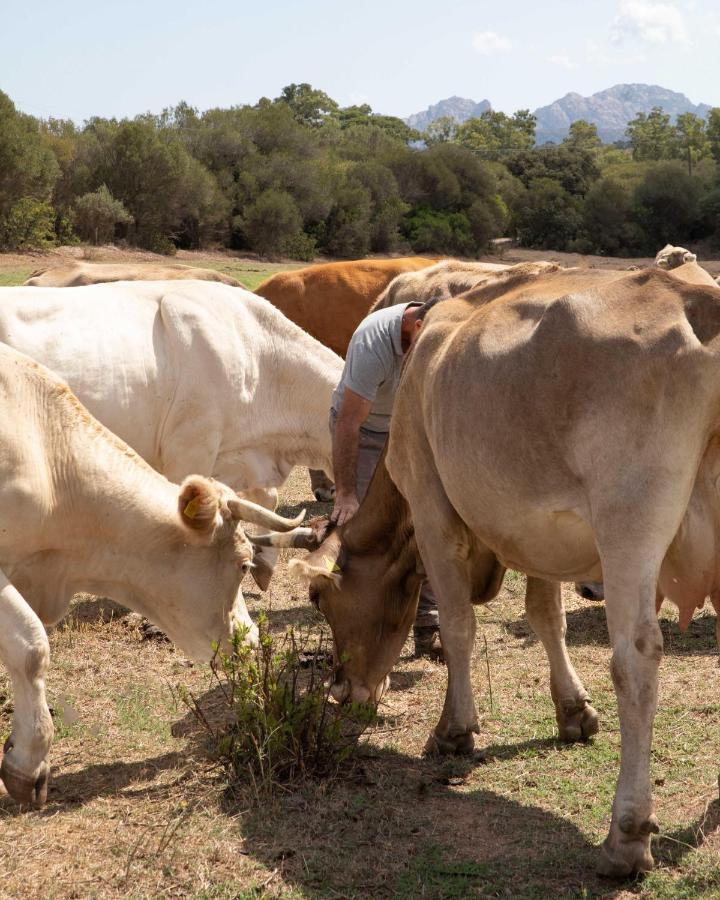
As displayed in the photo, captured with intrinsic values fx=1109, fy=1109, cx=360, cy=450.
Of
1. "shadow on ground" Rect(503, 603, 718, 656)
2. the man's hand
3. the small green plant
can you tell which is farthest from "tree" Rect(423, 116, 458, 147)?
the small green plant

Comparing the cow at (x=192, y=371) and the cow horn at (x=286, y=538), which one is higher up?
the cow at (x=192, y=371)

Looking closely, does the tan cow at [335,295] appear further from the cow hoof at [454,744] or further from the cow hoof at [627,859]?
the cow hoof at [627,859]

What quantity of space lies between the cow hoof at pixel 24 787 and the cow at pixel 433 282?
3.71 metres

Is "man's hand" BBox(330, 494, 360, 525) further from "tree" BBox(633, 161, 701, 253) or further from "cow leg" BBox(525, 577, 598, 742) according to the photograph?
"tree" BBox(633, 161, 701, 253)

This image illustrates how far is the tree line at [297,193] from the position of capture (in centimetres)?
3806

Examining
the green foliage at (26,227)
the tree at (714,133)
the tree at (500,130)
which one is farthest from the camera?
the tree at (500,130)

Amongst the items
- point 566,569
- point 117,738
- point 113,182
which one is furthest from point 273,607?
point 113,182

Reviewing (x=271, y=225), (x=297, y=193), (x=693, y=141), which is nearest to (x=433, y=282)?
(x=271, y=225)

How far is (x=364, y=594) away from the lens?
5.32 meters

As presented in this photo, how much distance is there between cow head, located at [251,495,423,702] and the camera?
17.2 ft

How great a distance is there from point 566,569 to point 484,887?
47.3 inches

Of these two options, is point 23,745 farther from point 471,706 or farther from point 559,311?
point 559,311

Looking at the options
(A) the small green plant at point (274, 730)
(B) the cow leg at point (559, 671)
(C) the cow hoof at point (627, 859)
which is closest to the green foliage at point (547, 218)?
(B) the cow leg at point (559, 671)

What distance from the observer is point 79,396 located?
275 inches
